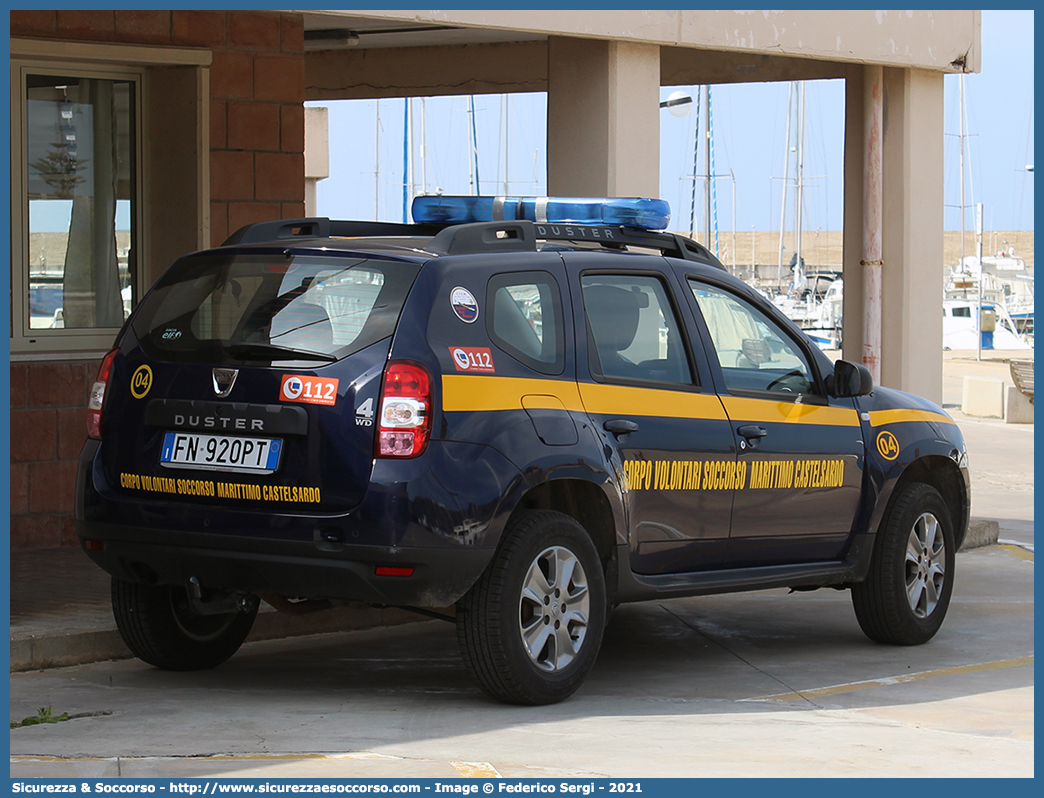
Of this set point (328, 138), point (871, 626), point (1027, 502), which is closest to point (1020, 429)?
point (1027, 502)

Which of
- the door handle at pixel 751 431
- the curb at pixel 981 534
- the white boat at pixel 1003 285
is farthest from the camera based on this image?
the white boat at pixel 1003 285

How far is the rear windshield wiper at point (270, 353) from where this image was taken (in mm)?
6105

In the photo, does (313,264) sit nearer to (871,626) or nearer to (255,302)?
(255,302)

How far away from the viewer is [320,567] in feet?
19.6

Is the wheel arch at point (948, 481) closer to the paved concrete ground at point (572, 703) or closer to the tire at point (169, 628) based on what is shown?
the paved concrete ground at point (572, 703)

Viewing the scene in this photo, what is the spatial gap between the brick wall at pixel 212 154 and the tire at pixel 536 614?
4.47 metres

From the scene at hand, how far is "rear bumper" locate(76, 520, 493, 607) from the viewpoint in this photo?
19.6 ft

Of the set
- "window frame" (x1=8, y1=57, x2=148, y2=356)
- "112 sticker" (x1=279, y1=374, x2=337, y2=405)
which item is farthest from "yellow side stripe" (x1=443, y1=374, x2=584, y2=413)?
"window frame" (x1=8, y1=57, x2=148, y2=356)

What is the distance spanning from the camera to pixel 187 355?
640 centimetres

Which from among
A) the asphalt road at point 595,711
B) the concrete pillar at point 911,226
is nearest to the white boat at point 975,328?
the concrete pillar at point 911,226

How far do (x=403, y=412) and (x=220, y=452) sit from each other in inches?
30.5

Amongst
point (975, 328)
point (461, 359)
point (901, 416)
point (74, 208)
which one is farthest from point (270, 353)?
point (975, 328)
